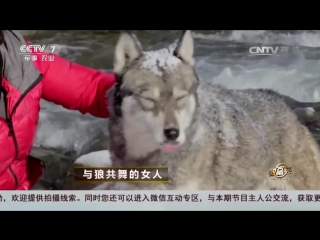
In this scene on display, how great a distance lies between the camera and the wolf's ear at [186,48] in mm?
2131

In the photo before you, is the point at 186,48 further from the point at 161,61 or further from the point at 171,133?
the point at 171,133

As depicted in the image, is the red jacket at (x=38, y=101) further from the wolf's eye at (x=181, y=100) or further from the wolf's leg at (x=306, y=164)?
the wolf's leg at (x=306, y=164)

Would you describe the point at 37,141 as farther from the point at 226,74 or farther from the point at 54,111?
the point at 226,74

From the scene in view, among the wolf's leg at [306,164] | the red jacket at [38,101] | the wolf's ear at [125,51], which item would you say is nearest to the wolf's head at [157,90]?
the wolf's ear at [125,51]

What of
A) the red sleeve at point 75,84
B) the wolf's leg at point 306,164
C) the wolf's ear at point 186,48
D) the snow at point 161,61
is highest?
the wolf's ear at point 186,48

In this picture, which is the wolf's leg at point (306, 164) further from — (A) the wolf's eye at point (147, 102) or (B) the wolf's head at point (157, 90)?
(A) the wolf's eye at point (147, 102)

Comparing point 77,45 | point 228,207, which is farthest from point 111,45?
point 228,207

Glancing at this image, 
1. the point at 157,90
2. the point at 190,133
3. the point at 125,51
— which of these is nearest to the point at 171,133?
the point at 190,133

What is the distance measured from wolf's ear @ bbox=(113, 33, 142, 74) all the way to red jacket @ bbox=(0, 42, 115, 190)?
0.07 meters

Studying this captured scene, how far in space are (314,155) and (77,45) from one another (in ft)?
4.29

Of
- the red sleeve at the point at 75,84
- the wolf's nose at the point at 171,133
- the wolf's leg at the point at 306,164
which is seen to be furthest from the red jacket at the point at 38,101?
the wolf's leg at the point at 306,164

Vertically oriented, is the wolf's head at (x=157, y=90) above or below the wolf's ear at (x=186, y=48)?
below

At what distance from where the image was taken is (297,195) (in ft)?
6.93

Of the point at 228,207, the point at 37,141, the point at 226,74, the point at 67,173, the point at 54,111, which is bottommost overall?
the point at 228,207
